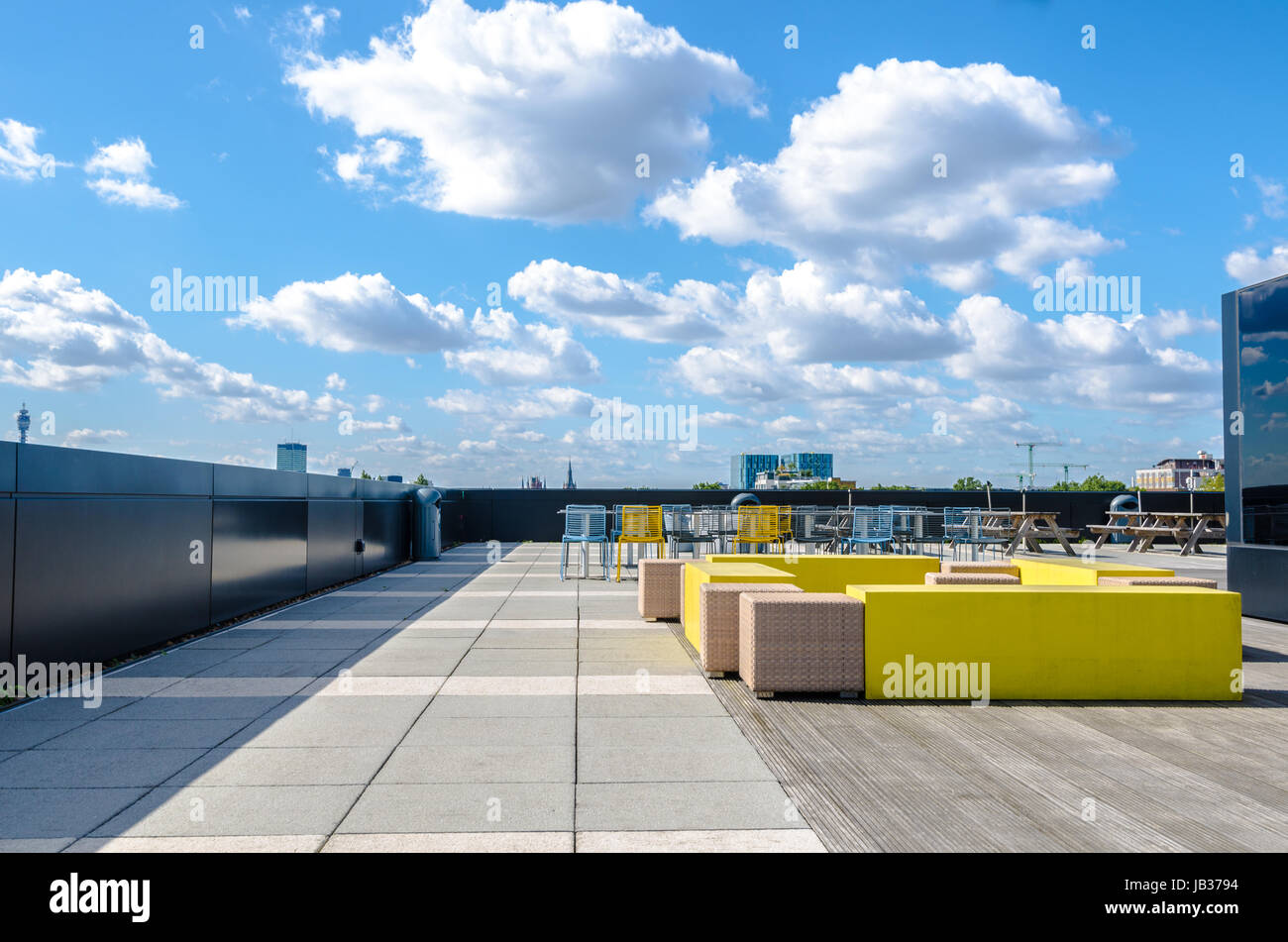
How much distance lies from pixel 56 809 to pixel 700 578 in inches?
201

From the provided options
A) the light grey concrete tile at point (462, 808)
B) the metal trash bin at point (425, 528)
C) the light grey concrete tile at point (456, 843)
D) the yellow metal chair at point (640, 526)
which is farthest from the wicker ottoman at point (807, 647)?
the metal trash bin at point (425, 528)

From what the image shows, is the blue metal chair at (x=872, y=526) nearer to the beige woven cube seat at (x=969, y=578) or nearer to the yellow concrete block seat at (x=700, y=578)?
the beige woven cube seat at (x=969, y=578)

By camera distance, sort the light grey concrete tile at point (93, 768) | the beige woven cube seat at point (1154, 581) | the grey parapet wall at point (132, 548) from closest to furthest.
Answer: the light grey concrete tile at point (93, 768) → the grey parapet wall at point (132, 548) → the beige woven cube seat at point (1154, 581)

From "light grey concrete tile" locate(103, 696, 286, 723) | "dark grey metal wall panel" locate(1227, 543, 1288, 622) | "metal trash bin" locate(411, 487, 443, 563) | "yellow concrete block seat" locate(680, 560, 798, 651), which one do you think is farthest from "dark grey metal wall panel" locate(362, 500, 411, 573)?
"dark grey metal wall panel" locate(1227, 543, 1288, 622)

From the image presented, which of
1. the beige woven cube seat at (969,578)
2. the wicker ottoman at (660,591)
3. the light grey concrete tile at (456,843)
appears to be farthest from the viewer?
the wicker ottoman at (660,591)

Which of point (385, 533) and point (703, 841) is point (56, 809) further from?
point (385, 533)

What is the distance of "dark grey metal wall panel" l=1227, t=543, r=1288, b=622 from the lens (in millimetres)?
10172

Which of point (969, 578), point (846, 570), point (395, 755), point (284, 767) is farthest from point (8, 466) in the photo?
point (969, 578)

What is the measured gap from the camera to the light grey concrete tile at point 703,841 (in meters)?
3.46

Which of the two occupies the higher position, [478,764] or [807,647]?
[807,647]

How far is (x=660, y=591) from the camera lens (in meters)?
9.81

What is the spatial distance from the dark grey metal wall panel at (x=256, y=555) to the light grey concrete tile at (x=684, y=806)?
666cm

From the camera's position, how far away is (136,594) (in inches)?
303
